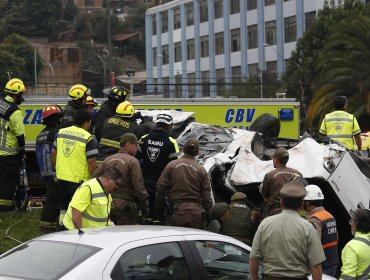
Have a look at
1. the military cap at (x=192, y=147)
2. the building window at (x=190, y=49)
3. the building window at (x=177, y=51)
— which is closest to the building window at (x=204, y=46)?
the building window at (x=190, y=49)

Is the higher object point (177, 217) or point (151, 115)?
point (151, 115)

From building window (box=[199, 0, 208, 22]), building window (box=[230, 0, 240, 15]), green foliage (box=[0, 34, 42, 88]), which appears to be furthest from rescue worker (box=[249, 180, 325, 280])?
building window (box=[199, 0, 208, 22])

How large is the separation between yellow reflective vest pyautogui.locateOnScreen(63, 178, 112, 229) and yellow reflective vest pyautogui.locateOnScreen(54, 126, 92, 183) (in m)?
1.82

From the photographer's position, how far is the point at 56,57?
9406 cm

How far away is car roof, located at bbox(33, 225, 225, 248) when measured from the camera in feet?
24.9

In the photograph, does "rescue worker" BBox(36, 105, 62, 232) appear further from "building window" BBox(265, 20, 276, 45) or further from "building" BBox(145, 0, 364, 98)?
"building window" BBox(265, 20, 276, 45)

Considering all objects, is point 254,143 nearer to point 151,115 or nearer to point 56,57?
point 151,115

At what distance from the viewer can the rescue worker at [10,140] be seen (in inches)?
531

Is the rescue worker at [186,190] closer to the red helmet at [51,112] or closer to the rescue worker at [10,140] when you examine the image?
the red helmet at [51,112]

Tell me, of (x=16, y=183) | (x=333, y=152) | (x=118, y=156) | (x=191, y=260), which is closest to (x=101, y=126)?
(x=16, y=183)

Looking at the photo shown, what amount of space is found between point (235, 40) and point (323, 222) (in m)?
69.1

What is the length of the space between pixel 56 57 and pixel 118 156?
277ft

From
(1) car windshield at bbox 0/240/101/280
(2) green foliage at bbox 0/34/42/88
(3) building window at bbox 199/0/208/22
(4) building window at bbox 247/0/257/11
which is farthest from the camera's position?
(3) building window at bbox 199/0/208/22

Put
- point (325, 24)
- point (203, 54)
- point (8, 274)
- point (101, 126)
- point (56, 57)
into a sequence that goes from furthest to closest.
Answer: point (56, 57)
point (203, 54)
point (325, 24)
point (101, 126)
point (8, 274)
